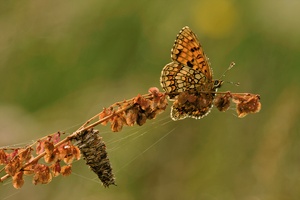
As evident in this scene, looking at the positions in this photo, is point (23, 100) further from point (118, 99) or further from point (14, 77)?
point (118, 99)

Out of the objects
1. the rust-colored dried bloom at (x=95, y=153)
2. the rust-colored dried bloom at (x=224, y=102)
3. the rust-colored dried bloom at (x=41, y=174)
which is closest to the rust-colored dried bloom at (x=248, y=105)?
the rust-colored dried bloom at (x=224, y=102)

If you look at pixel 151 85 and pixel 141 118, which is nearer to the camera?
pixel 141 118

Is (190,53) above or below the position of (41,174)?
above

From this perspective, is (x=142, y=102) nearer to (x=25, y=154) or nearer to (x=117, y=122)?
(x=117, y=122)

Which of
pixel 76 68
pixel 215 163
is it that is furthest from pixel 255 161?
pixel 76 68

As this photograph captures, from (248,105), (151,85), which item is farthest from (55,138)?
(151,85)

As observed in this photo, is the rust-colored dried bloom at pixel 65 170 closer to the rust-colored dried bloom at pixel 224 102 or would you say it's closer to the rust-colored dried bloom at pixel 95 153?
the rust-colored dried bloom at pixel 95 153
